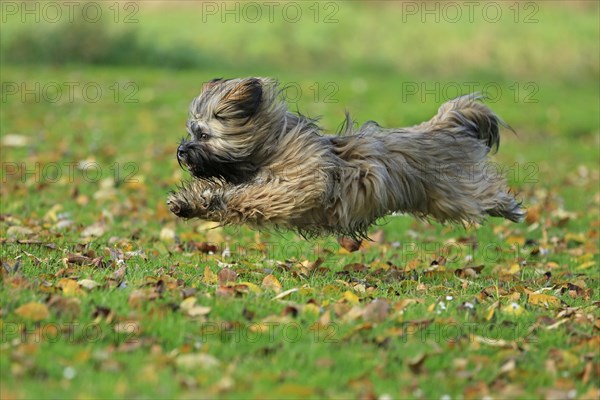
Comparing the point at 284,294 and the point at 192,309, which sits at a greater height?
the point at 192,309

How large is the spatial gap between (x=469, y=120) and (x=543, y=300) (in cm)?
209

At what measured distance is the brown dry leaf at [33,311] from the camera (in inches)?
199

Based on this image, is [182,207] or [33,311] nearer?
[33,311]

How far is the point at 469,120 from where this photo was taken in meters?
8.03

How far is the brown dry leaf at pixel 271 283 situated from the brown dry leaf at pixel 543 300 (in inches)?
68.2

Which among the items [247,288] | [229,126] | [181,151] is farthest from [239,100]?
[247,288]

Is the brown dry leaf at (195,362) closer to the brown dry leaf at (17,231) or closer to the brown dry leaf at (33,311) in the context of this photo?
the brown dry leaf at (33,311)

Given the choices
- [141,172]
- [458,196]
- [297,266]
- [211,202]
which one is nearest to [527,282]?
[458,196]

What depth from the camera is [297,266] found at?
745 centimetres

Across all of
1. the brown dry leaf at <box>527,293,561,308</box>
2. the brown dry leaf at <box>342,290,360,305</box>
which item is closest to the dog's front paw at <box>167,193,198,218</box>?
the brown dry leaf at <box>342,290,360,305</box>

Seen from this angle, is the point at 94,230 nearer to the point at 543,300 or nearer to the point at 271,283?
the point at 271,283

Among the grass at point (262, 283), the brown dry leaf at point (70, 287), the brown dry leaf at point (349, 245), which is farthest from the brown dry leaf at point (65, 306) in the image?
the brown dry leaf at point (349, 245)

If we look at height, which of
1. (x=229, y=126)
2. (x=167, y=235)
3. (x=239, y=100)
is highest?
(x=239, y=100)

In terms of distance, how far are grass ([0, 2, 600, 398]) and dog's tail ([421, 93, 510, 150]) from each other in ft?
3.75
